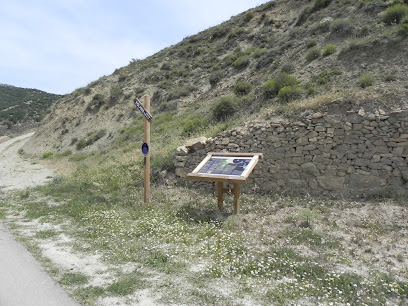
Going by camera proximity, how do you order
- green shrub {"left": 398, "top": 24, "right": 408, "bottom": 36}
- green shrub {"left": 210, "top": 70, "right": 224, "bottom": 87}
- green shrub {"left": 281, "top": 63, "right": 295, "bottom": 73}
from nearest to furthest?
green shrub {"left": 398, "top": 24, "right": 408, "bottom": 36}
green shrub {"left": 281, "top": 63, "right": 295, "bottom": 73}
green shrub {"left": 210, "top": 70, "right": 224, "bottom": 87}

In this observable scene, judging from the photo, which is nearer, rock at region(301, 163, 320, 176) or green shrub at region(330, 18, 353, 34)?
rock at region(301, 163, 320, 176)

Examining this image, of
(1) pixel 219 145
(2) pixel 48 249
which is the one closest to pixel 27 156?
(1) pixel 219 145

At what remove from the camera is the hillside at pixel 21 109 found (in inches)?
1999

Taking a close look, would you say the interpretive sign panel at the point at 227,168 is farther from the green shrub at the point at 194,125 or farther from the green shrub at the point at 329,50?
the green shrub at the point at 329,50

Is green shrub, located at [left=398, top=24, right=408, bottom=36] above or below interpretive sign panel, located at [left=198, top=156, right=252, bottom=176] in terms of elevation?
above

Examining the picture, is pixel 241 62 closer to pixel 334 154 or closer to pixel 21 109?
pixel 334 154

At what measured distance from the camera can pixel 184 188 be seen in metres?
9.33

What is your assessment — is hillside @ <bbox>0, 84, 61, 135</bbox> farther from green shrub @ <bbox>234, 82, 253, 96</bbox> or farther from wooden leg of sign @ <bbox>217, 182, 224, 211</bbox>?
wooden leg of sign @ <bbox>217, 182, 224, 211</bbox>

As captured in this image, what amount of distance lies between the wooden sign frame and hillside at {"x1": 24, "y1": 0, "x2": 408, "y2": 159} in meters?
2.66

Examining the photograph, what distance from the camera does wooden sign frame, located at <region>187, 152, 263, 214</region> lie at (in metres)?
6.67

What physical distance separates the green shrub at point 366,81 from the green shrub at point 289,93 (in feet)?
5.95

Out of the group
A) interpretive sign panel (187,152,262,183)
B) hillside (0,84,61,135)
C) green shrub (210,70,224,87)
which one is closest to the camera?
interpretive sign panel (187,152,262,183)

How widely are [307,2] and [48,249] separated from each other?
82.4 feet

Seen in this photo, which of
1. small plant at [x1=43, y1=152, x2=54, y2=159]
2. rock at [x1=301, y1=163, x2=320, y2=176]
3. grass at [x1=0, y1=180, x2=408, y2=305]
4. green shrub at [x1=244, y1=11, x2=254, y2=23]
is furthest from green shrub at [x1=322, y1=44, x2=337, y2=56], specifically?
small plant at [x1=43, y1=152, x2=54, y2=159]
